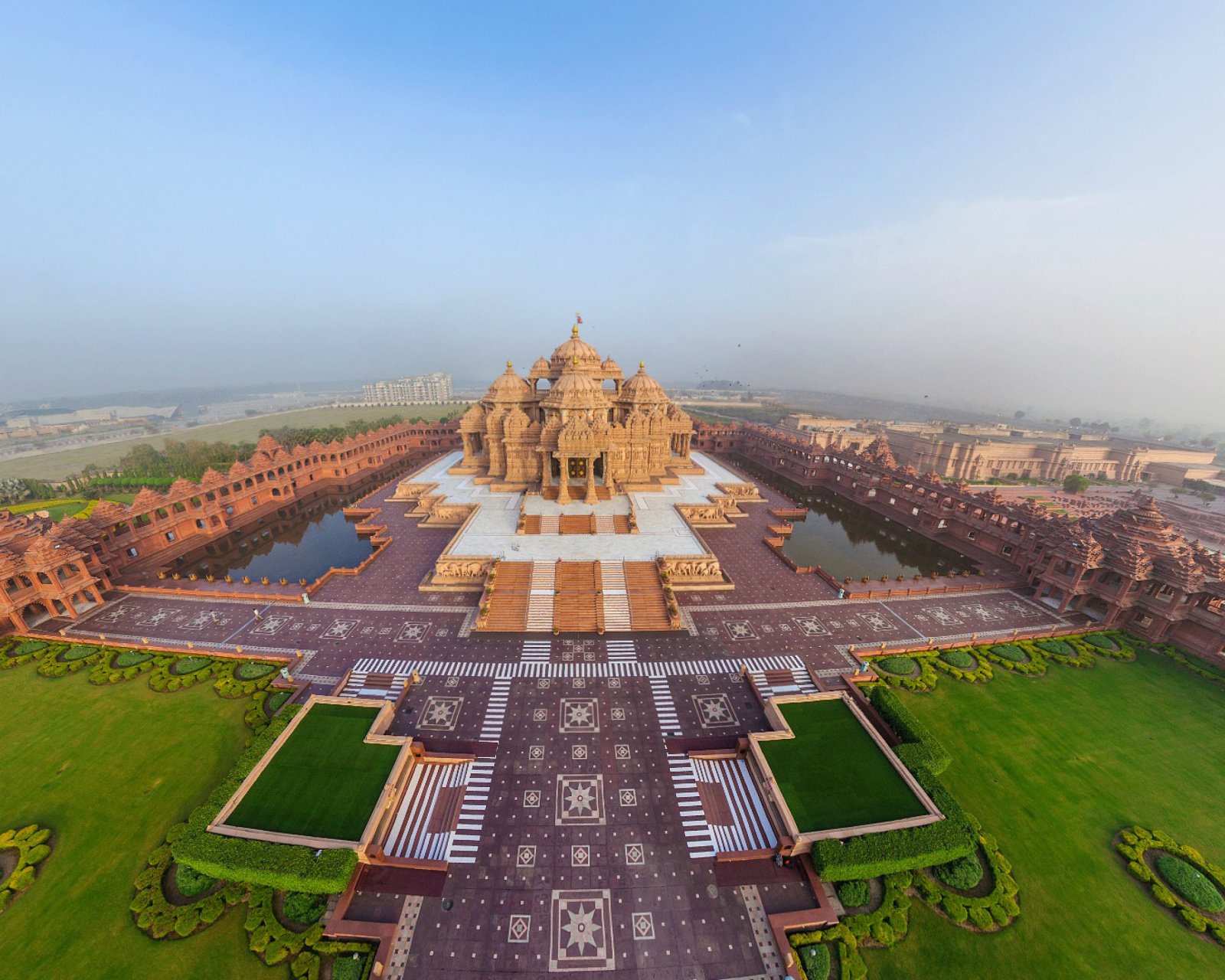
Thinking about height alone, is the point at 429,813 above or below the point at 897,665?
below

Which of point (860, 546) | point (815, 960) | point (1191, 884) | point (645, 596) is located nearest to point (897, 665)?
point (1191, 884)

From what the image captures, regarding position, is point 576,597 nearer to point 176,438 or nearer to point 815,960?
point 815,960

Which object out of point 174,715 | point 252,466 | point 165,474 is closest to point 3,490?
point 165,474

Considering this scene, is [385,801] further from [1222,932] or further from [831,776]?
[1222,932]

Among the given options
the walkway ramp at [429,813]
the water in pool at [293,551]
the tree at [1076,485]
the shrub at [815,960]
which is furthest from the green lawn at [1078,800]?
the tree at [1076,485]

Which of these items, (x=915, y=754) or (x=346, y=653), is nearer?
(x=915, y=754)

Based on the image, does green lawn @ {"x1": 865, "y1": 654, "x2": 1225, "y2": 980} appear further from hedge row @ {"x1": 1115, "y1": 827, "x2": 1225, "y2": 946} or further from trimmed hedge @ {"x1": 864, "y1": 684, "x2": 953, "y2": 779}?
trimmed hedge @ {"x1": 864, "y1": 684, "x2": 953, "y2": 779}

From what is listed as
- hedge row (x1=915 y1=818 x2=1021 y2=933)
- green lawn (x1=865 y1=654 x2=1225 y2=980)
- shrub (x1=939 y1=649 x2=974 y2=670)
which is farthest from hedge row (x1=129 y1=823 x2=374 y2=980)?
shrub (x1=939 y1=649 x2=974 y2=670)
